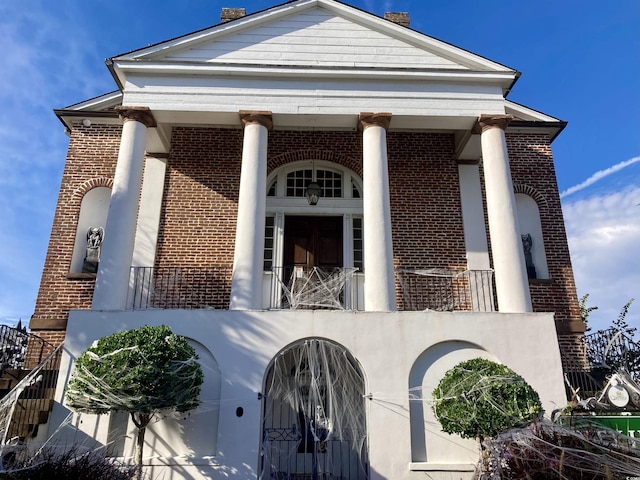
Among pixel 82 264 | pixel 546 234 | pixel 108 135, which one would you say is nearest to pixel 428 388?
pixel 546 234

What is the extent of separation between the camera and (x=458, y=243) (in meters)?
12.5

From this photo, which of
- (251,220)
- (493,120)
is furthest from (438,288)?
(251,220)

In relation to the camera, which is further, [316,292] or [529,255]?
[529,255]

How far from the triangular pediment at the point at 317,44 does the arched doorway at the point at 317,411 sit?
6.24 m

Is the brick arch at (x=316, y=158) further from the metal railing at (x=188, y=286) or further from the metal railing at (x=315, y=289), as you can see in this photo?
the metal railing at (x=188, y=286)

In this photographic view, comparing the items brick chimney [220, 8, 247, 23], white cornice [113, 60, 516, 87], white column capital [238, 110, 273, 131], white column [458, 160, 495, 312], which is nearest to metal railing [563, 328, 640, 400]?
white column [458, 160, 495, 312]

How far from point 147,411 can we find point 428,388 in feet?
15.1

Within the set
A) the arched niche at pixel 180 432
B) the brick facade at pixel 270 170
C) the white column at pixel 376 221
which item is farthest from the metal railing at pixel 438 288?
the arched niche at pixel 180 432

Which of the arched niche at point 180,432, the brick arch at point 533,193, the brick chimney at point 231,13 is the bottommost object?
the arched niche at point 180,432

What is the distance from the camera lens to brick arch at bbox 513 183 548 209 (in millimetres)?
13469

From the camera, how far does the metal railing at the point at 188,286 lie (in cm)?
1169

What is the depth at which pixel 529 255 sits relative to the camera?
516 inches

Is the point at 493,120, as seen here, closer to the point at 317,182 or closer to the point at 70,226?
the point at 317,182

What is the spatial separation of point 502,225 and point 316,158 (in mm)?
5048
